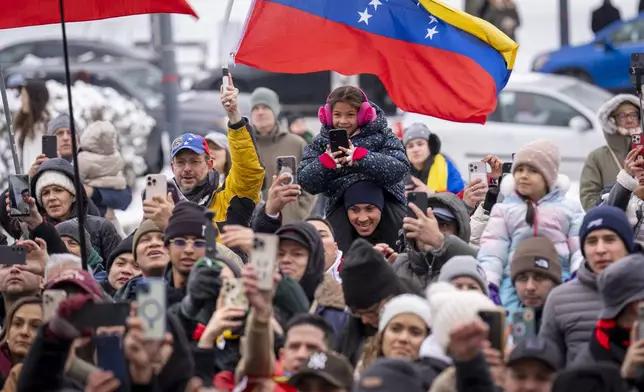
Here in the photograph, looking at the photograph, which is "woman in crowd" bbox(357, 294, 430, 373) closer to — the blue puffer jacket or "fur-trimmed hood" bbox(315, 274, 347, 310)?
"fur-trimmed hood" bbox(315, 274, 347, 310)

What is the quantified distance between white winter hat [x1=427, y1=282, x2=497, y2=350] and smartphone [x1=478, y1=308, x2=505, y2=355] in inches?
1.2

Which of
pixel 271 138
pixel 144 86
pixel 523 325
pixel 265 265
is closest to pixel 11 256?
pixel 265 265

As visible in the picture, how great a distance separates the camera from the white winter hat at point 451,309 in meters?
8.53

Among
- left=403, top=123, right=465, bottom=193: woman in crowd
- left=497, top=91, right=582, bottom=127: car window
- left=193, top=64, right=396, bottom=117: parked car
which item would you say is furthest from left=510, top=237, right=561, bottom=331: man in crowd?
left=193, top=64, right=396, bottom=117: parked car

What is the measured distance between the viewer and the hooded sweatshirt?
47.5 feet

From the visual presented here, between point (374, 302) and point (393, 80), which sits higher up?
point (393, 80)

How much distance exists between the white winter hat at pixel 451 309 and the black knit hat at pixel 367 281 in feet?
3.15

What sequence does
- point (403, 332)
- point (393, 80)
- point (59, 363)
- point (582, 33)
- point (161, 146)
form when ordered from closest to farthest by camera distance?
→ point (59, 363), point (403, 332), point (393, 80), point (161, 146), point (582, 33)

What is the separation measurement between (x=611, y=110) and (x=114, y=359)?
6.68 m

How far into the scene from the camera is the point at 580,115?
22047 millimetres

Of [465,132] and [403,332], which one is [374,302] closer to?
[403,332]

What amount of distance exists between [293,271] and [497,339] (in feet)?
6.02

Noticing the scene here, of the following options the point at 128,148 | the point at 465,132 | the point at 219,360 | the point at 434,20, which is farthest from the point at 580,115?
the point at 219,360

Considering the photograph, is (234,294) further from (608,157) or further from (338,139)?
(608,157)
